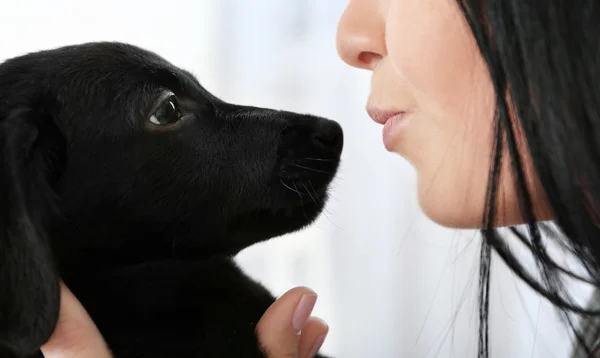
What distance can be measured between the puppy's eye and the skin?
0.93 feet

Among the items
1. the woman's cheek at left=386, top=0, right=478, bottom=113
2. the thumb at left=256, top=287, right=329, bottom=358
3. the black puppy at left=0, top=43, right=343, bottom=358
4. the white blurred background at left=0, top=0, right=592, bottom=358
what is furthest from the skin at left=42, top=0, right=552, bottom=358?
the white blurred background at left=0, top=0, right=592, bottom=358

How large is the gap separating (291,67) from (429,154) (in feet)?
3.48

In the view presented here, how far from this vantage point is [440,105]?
64 cm

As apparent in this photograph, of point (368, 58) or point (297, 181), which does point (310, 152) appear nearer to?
point (297, 181)

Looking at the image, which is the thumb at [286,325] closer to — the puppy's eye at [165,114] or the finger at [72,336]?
the finger at [72,336]

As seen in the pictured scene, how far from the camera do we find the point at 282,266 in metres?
1.74

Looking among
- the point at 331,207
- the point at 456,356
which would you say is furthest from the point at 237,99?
the point at 456,356

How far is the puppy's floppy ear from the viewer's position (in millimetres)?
703

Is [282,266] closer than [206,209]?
No

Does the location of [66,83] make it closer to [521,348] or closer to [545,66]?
[545,66]

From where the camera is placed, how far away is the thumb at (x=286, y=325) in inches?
34.4

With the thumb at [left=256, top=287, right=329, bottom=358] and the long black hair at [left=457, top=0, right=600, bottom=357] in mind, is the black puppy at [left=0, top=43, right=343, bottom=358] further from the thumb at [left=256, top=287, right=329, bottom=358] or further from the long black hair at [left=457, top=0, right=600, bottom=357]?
the long black hair at [left=457, top=0, right=600, bottom=357]

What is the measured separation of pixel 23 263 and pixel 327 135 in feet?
1.54

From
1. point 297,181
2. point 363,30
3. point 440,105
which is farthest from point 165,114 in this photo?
point 440,105
